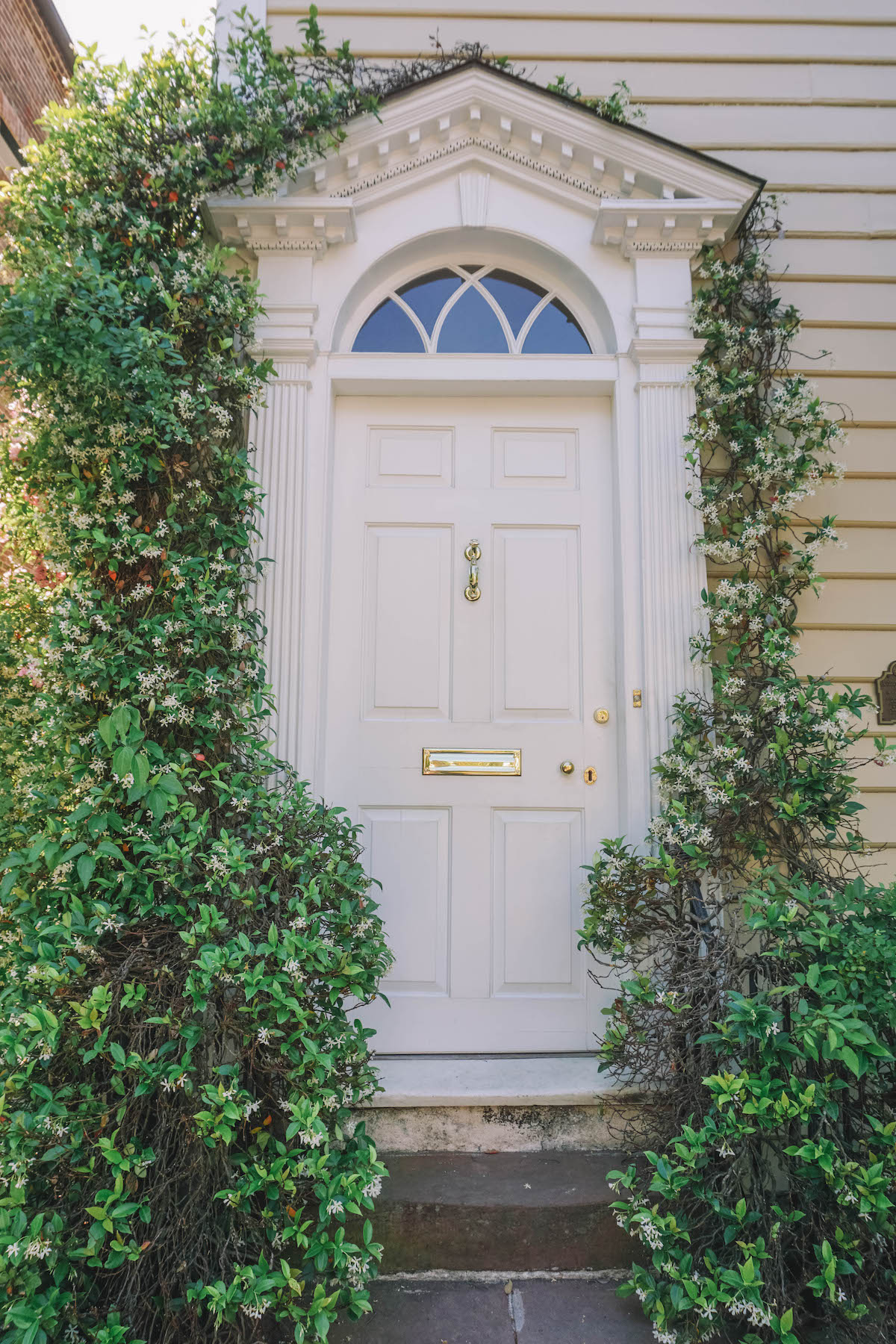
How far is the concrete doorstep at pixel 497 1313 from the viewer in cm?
202

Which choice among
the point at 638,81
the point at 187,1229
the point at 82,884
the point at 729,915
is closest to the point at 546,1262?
the point at 187,1229

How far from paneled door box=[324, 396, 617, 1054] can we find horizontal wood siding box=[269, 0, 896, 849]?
1.08 meters

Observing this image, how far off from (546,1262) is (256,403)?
2.89 metres

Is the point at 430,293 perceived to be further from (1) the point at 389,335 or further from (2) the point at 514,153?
(2) the point at 514,153

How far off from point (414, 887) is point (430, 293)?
8.13 feet

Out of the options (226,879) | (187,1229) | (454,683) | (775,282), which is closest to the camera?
(187,1229)

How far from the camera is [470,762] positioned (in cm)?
300

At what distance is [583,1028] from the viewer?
2.86 meters

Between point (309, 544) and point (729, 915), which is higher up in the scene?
point (309, 544)

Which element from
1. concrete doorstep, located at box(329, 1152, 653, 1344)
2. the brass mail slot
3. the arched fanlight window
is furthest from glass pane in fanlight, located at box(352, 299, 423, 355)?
concrete doorstep, located at box(329, 1152, 653, 1344)

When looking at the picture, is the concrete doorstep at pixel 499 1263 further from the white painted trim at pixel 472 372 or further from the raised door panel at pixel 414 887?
the white painted trim at pixel 472 372

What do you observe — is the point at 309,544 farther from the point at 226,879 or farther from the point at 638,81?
the point at 638,81

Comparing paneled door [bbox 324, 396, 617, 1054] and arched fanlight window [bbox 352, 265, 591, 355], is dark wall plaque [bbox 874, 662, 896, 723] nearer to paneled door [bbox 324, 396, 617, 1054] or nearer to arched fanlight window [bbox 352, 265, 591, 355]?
paneled door [bbox 324, 396, 617, 1054]

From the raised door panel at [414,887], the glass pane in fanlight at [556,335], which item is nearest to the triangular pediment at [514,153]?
the glass pane in fanlight at [556,335]
